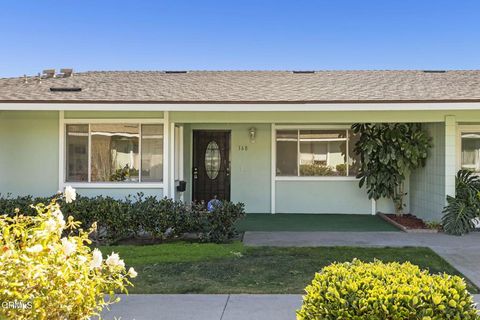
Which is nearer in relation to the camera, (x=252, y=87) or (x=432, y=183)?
(x=432, y=183)

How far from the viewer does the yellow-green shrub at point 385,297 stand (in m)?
3.27

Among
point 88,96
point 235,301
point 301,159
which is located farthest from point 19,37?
point 235,301

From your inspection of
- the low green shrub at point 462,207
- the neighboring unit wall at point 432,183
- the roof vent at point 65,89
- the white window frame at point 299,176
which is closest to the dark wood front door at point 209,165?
A: the white window frame at point 299,176

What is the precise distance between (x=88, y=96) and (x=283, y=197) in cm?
579

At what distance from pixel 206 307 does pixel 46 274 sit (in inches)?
109

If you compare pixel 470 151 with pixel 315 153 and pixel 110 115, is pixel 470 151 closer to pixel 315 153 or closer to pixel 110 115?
pixel 315 153

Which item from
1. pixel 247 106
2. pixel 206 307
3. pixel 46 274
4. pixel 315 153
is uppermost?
pixel 247 106

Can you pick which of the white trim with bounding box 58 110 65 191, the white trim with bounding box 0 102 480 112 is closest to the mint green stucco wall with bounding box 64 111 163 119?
the white trim with bounding box 58 110 65 191

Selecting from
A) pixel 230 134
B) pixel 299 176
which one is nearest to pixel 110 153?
pixel 230 134

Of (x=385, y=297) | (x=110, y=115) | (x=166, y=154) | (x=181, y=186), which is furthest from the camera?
(x=181, y=186)

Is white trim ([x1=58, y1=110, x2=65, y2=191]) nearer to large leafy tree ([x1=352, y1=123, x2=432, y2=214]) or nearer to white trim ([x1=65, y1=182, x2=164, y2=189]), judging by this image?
white trim ([x1=65, y1=182, x2=164, y2=189])

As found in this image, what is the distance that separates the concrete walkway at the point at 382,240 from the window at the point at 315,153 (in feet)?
9.87

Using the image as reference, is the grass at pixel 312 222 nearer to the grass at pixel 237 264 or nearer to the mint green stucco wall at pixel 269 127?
the mint green stucco wall at pixel 269 127

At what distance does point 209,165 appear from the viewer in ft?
43.4
